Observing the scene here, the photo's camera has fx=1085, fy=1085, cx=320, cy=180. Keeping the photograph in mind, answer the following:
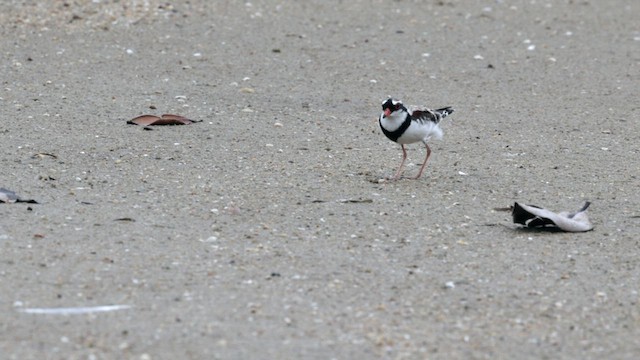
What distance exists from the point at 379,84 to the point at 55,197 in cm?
509

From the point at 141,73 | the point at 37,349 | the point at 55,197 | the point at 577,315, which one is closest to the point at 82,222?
the point at 55,197

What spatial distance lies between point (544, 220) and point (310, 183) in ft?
5.95

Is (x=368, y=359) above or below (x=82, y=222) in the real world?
above

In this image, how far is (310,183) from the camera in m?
7.75

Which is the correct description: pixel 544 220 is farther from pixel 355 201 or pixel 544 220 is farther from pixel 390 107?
pixel 390 107

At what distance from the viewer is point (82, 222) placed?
6.52m

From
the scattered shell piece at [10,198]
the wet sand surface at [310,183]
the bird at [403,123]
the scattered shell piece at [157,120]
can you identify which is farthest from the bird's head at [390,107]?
the scattered shell piece at [10,198]

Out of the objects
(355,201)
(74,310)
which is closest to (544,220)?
(355,201)

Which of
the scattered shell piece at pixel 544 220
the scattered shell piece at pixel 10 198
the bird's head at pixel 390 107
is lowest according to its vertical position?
the scattered shell piece at pixel 10 198

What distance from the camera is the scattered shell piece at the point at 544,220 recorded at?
666 cm

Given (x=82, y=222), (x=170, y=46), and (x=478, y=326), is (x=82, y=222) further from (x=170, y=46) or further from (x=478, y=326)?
(x=170, y=46)

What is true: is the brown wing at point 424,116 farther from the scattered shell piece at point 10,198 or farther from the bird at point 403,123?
the scattered shell piece at point 10,198

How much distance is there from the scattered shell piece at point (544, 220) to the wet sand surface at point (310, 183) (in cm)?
8

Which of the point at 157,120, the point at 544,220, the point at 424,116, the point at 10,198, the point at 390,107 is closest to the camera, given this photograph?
the point at 544,220
